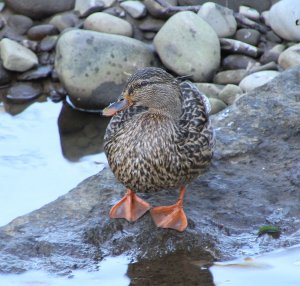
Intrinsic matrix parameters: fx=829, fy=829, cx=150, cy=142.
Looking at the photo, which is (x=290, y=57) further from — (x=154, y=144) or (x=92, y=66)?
(x=154, y=144)

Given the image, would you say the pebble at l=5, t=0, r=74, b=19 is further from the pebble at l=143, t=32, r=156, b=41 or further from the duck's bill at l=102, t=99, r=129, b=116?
the duck's bill at l=102, t=99, r=129, b=116

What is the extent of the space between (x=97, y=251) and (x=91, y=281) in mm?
220

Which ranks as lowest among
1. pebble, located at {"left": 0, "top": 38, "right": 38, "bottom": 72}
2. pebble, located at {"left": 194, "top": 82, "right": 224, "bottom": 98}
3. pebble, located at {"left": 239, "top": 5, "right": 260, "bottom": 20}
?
pebble, located at {"left": 0, "top": 38, "right": 38, "bottom": 72}

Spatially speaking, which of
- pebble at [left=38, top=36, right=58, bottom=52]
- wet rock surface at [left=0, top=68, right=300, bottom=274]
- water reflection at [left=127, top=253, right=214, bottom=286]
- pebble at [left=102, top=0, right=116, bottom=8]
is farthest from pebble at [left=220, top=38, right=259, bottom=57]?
water reflection at [left=127, top=253, right=214, bottom=286]

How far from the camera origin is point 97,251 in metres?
4.64

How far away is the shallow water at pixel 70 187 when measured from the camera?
14.8 ft

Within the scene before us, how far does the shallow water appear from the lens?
4520 millimetres

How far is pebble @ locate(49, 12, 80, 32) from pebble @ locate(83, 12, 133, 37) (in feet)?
0.93

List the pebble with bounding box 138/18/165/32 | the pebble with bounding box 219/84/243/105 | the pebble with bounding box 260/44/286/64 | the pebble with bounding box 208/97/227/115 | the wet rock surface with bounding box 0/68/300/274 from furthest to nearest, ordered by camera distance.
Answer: the pebble with bounding box 138/18/165/32, the pebble with bounding box 260/44/286/64, the pebble with bounding box 219/84/243/105, the pebble with bounding box 208/97/227/115, the wet rock surface with bounding box 0/68/300/274

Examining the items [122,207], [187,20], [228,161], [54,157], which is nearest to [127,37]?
[187,20]

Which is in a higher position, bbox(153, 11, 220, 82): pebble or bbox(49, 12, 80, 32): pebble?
bbox(153, 11, 220, 82): pebble

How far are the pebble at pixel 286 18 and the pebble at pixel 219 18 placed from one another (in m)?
0.43

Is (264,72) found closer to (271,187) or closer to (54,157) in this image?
(54,157)

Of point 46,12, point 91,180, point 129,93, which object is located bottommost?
point 46,12
